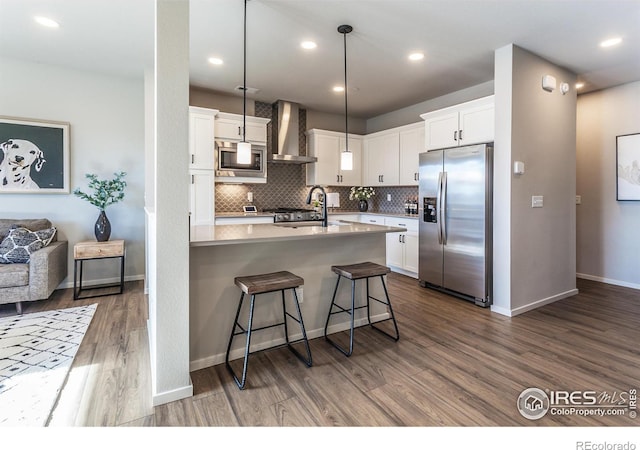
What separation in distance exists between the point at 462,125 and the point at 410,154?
4.09 feet

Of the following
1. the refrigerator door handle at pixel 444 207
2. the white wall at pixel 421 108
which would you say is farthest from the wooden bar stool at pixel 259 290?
the white wall at pixel 421 108

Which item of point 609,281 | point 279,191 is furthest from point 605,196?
point 279,191

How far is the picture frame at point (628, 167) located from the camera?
13.9ft

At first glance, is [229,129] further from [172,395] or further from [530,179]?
[530,179]

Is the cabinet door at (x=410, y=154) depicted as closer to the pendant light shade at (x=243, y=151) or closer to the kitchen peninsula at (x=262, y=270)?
the kitchen peninsula at (x=262, y=270)

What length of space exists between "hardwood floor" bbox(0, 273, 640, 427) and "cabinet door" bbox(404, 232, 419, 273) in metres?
1.44

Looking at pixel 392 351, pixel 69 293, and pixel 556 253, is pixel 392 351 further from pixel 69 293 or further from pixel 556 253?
pixel 69 293

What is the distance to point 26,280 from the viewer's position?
130 inches

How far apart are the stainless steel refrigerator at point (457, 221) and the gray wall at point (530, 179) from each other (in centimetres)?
12

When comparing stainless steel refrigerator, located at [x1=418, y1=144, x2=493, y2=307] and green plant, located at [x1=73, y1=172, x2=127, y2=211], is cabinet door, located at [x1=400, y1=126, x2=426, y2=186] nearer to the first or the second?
stainless steel refrigerator, located at [x1=418, y1=144, x2=493, y2=307]

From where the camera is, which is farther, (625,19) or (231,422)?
(625,19)

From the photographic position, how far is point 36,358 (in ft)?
7.77
